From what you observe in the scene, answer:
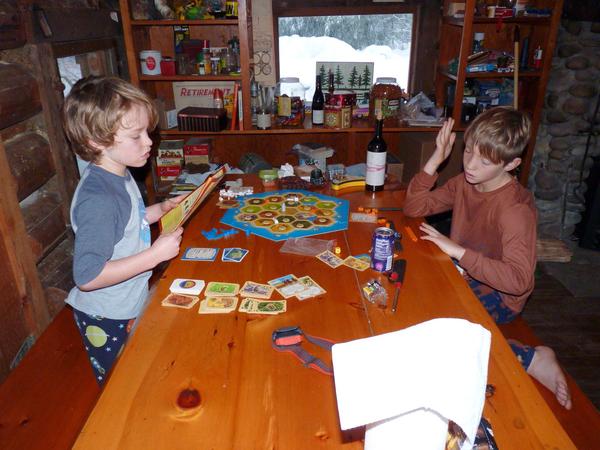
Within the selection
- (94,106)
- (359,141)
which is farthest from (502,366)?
(359,141)

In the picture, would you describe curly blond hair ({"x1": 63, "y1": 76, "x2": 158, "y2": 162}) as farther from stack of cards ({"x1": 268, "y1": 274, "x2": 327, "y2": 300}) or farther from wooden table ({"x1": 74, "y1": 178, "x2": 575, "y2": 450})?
stack of cards ({"x1": 268, "y1": 274, "x2": 327, "y2": 300})

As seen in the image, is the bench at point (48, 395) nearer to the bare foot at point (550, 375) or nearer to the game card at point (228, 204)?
the game card at point (228, 204)

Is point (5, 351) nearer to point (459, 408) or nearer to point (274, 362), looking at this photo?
point (274, 362)

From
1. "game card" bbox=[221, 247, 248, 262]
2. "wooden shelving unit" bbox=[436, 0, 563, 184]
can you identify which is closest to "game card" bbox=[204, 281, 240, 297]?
"game card" bbox=[221, 247, 248, 262]

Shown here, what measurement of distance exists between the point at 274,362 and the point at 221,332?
7.1 inches

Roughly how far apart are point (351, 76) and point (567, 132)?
66.2 inches

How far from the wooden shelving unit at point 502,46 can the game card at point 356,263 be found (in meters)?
2.04

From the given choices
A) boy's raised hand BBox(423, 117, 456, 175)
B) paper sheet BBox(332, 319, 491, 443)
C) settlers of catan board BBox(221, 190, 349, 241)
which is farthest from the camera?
boy's raised hand BBox(423, 117, 456, 175)

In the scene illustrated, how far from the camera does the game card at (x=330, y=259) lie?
149 centimetres

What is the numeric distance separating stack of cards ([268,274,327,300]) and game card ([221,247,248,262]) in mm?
188

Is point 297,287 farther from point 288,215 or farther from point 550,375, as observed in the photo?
point 550,375

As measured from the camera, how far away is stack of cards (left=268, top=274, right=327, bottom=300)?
1.32 meters

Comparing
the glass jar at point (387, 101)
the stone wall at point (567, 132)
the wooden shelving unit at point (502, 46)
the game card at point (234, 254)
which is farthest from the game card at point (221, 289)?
the stone wall at point (567, 132)

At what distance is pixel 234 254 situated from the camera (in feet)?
5.04
